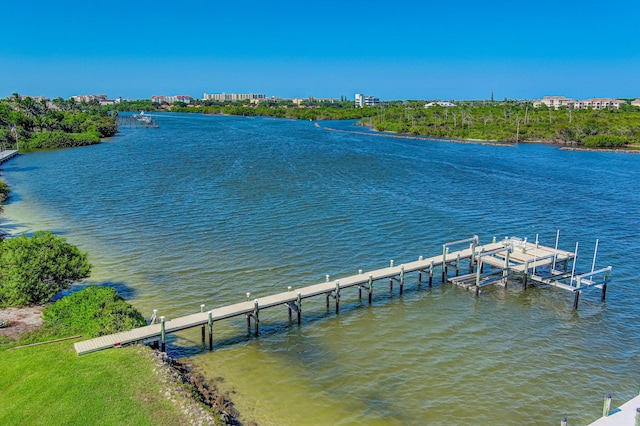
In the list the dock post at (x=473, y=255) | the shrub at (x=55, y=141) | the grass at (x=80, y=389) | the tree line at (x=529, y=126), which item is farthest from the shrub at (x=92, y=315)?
the tree line at (x=529, y=126)

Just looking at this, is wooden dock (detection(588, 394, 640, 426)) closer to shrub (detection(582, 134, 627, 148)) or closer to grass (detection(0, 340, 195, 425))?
grass (detection(0, 340, 195, 425))

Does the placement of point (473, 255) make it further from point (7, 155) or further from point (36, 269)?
point (7, 155)

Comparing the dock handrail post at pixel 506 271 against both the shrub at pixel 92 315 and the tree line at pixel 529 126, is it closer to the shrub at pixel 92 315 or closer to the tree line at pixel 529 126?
the shrub at pixel 92 315

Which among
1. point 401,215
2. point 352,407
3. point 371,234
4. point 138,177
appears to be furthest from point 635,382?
point 138,177

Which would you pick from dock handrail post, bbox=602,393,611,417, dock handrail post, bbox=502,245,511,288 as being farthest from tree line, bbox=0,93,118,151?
dock handrail post, bbox=602,393,611,417

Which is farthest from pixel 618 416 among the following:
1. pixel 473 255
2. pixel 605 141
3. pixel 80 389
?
pixel 605 141

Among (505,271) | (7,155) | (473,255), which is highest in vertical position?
(7,155)
